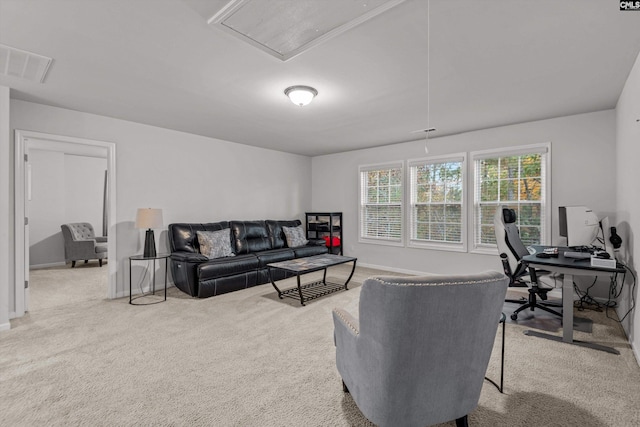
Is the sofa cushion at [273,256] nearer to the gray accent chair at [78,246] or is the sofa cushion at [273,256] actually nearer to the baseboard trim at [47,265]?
the gray accent chair at [78,246]

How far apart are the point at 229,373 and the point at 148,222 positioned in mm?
2675

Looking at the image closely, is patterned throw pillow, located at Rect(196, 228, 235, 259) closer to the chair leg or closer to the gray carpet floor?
the gray carpet floor

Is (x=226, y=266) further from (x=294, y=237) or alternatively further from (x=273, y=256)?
(x=294, y=237)

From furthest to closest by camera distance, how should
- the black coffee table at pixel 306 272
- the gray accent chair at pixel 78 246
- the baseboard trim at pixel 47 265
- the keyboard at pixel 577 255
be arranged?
the gray accent chair at pixel 78 246
the baseboard trim at pixel 47 265
the black coffee table at pixel 306 272
the keyboard at pixel 577 255

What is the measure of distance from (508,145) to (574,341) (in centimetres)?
295

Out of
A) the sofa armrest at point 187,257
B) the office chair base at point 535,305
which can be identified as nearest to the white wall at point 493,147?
the office chair base at point 535,305

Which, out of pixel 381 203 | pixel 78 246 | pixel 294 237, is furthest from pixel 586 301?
pixel 78 246

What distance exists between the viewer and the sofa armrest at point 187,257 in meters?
4.34

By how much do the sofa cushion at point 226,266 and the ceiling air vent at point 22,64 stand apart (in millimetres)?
2646

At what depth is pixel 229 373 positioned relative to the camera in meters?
2.34

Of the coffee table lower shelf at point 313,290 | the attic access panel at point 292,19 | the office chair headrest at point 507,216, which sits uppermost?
the attic access panel at point 292,19

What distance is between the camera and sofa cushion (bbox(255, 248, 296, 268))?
4999mm

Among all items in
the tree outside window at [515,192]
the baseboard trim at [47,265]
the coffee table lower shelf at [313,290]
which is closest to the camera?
the coffee table lower shelf at [313,290]

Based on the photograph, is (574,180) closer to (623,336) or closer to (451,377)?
(623,336)
